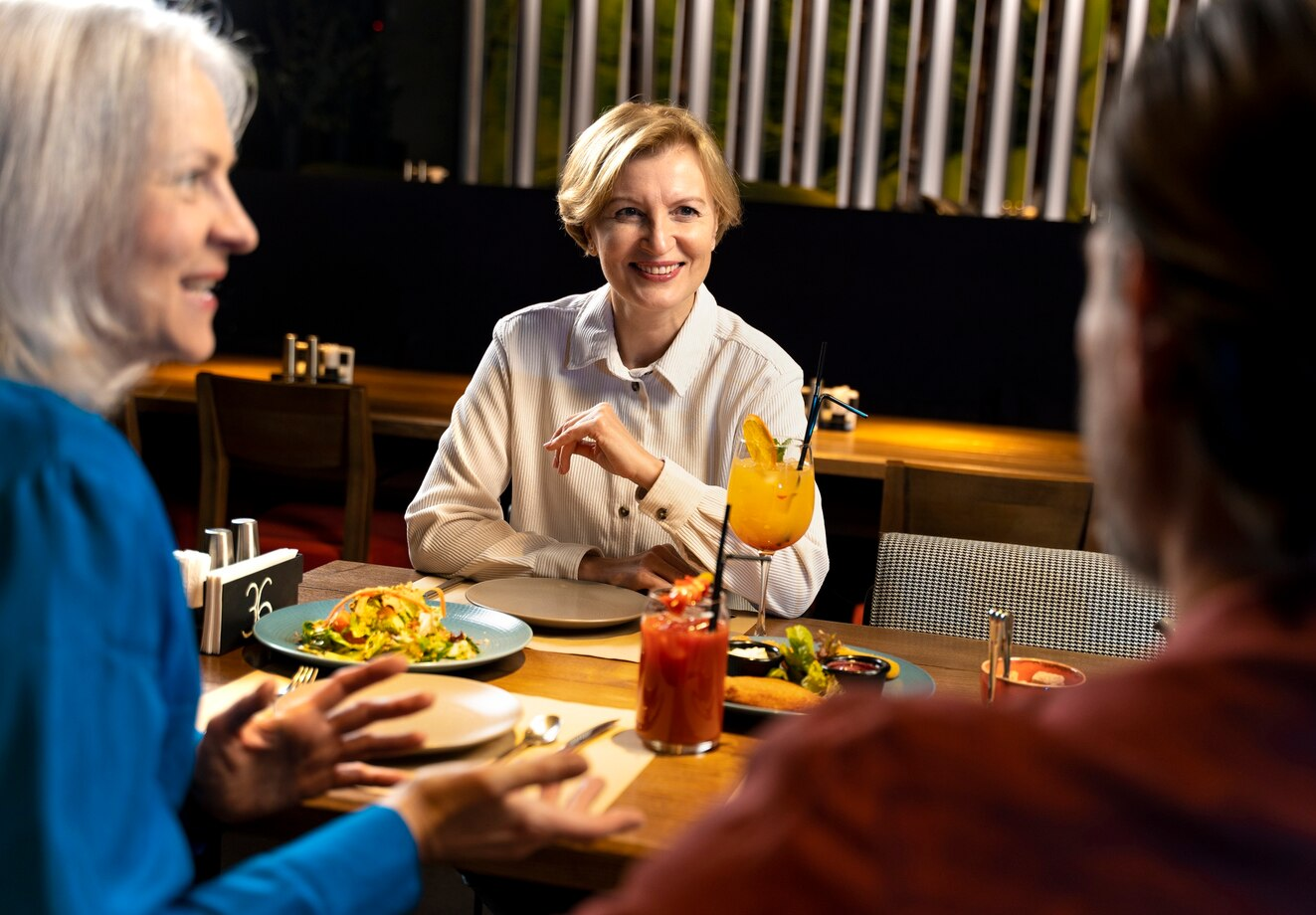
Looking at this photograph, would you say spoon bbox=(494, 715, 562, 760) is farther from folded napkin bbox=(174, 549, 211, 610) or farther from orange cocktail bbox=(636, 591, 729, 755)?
folded napkin bbox=(174, 549, 211, 610)

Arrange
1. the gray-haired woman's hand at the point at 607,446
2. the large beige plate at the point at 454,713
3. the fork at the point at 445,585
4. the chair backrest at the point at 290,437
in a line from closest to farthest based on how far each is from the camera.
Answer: the large beige plate at the point at 454,713 → the fork at the point at 445,585 → the gray-haired woman's hand at the point at 607,446 → the chair backrest at the point at 290,437

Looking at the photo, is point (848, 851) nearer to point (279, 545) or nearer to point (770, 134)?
point (279, 545)

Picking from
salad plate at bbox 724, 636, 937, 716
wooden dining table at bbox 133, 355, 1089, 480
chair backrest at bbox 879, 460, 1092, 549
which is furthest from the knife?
wooden dining table at bbox 133, 355, 1089, 480

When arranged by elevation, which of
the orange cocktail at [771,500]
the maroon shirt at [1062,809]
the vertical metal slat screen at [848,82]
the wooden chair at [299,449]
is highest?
the vertical metal slat screen at [848,82]

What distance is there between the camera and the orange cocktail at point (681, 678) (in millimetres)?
1315

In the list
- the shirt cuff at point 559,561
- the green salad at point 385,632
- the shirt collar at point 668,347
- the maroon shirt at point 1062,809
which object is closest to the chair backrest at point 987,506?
the shirt collar at point 668,347

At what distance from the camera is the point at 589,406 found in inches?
91.4

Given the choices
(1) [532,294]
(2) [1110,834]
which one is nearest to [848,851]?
(2) [1110,834]

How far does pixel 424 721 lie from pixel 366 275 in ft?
12.4

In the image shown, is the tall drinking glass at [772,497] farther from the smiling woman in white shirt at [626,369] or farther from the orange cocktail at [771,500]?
the smiling woman in white shirt at [626,369]

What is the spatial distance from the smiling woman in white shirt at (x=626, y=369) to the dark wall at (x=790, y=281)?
2.13m

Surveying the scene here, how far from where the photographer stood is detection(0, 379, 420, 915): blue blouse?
2.67 feet

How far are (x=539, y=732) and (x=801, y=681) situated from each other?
0.34 meters

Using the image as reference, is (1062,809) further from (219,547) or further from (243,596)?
(219,547)
